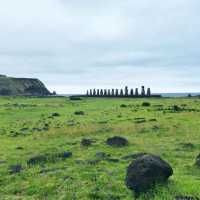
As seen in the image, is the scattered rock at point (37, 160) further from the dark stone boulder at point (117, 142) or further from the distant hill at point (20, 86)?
the distant hill at point (20, 86)

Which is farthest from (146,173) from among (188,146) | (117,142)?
(117,142)

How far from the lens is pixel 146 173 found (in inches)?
500

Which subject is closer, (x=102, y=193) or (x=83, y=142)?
(x=102, y=193)

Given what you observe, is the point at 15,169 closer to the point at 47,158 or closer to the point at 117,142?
the point at 47,158

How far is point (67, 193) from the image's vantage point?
44.5 feet

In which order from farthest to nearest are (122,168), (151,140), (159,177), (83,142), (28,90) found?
(28,90), (151,140), (83,142), (122,168), (159,177)

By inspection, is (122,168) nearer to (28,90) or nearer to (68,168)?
(68,168)

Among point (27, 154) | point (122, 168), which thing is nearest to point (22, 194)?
point (122, 168)

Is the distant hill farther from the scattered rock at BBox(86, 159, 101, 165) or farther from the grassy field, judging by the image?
the scattered rock at BBox(86, 159, 101, 165)

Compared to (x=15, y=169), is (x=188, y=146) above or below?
above

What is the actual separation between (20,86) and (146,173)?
130 meters

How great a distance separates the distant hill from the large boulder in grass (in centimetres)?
11954

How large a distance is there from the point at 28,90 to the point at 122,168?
12780cm

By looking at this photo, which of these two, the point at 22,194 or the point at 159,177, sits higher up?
the point at 159,177
